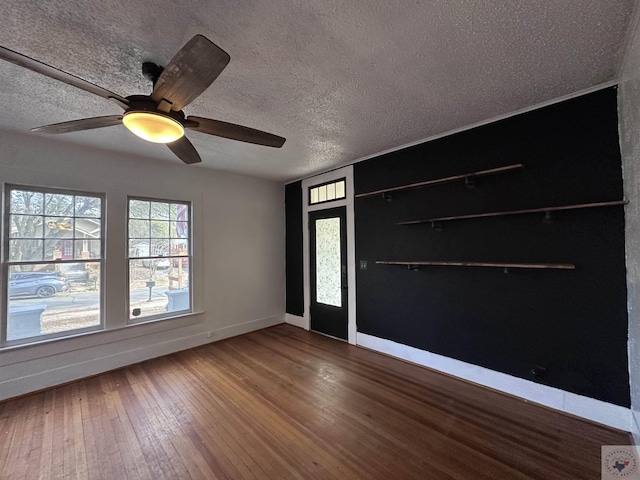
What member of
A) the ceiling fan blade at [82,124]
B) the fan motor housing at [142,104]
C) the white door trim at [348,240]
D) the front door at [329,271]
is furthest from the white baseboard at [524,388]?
the ceiling fan blade at [82,124]

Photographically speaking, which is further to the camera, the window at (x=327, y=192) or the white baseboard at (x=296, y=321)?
the white baseboard at (x=296, y=321)

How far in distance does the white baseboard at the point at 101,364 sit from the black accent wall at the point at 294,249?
106cm

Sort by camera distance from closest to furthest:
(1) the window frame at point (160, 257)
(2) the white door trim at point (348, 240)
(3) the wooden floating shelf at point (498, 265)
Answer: (3) the wooden floating shelf at point (498, 265), (1) the window frame at point (160, 257), (2) the white door trim at point (348, 240)

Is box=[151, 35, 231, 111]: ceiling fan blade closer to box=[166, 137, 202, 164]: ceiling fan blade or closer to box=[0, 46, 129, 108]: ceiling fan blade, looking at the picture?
box=[0, 46, 129, 108]: ceiling fan blade

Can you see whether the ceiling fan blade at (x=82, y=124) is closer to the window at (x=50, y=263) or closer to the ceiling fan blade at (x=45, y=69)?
the ceiling fan blade at (x=45, y=69)

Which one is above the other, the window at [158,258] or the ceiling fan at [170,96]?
the ceiling fan at [170,96]

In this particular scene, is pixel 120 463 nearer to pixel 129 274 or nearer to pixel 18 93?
pixel 129 274

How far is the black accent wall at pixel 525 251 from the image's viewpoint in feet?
6.91

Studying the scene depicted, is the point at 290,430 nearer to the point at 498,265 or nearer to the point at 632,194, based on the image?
the point at 498,265

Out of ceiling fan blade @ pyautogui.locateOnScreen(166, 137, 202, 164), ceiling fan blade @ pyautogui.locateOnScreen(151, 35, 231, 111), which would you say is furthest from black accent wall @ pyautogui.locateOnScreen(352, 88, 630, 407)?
ceiling fan blade @ pyautogui.locateOnScreen(151, 35, 231, 111)

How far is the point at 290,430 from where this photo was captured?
6.93ft

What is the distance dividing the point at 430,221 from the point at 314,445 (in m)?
2.41

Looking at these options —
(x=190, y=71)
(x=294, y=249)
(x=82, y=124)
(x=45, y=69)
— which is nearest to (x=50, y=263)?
(x=82, y=124)

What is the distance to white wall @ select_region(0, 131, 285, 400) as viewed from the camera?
2.82 meters
